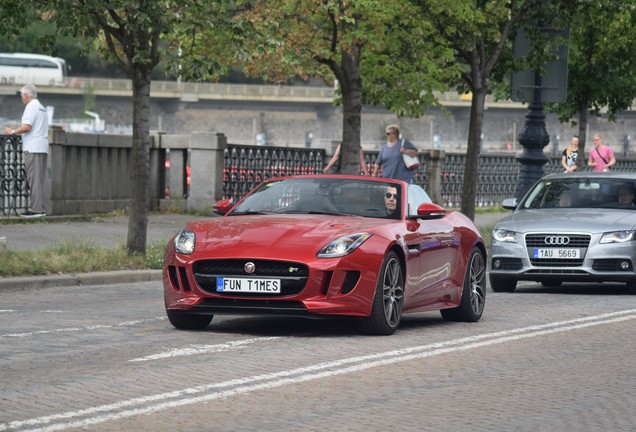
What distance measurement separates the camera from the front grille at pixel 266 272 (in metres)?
11.4

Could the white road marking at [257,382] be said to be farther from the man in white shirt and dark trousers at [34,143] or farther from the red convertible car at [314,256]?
the man in white shirt and dark trousers at [34,143]

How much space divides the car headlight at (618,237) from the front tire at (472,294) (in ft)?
13.0

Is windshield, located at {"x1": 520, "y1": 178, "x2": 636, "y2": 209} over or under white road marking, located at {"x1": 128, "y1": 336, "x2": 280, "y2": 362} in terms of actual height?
over

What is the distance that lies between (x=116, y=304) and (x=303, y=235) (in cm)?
369

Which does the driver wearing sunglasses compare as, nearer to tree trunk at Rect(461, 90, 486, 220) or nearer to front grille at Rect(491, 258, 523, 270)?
front grille at Rect(491, 258, 523, 270)

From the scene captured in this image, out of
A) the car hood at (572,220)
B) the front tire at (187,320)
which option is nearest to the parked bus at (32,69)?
the car hood at (572,220)

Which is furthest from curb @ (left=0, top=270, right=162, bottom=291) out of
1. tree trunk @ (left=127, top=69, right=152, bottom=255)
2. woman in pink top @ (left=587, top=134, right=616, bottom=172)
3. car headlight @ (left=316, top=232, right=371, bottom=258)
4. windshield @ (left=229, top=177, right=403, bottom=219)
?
woman in pink top @ (left=587, top=134, right=616, bottom=172)

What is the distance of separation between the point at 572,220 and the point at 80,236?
23.0 feet

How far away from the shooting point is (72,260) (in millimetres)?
17656

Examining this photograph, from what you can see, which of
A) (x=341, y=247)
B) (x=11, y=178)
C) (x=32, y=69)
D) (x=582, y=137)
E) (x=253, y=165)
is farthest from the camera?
(x=32, y=69)

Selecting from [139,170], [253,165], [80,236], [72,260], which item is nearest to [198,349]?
[72,260]

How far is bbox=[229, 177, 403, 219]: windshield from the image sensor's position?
12.7 meters

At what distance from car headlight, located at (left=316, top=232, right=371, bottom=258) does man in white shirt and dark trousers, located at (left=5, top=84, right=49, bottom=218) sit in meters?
12.2

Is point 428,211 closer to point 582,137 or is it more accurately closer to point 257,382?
point 257,382
